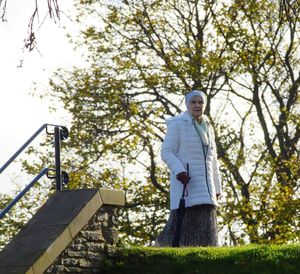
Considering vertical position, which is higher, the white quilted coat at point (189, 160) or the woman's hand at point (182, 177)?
the white quilted coat at point (189, 160)

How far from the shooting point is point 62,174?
11.9 metres

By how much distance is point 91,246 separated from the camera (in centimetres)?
1041

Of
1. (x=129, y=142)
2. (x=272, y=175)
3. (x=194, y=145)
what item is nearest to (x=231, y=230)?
(x=272, y=175)

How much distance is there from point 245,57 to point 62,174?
39.0ft

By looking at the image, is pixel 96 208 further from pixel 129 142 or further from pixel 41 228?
pixel 129 142

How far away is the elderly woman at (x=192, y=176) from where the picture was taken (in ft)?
37.6

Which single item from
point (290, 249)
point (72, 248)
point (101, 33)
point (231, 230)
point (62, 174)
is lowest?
point (72, 248)

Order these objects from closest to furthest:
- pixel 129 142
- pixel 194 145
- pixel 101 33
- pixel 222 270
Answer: pixel 222 270, pixel 194 145, pixel 129 142, pixel 101 33

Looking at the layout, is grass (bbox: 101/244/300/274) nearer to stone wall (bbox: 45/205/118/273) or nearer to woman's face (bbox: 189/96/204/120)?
stone wall (bbox: 45/205/118/273)

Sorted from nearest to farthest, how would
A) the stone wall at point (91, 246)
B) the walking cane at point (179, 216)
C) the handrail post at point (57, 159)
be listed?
the stone wall at point (91, 246), the walking cane at point (179, 216), the handrail post at point (57, 159)

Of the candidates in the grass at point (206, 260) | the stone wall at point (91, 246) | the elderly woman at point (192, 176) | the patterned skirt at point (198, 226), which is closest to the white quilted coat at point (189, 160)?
the elderly woman at point (192, 176)

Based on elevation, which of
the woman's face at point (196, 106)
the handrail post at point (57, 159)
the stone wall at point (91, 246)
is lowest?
the stone wall at point (91, 246)

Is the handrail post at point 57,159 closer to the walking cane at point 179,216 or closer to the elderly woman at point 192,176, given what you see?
the elderly woman at point 192,176

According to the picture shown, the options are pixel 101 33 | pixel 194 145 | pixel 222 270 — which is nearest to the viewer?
pixel 222 270
